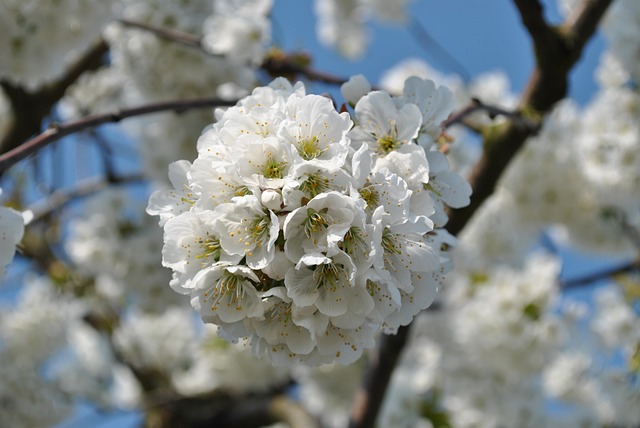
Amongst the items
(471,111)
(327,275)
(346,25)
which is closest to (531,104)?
(471,111)

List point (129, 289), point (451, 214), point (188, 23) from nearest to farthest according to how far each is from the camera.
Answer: point (451, 214), point (188, 23), point (129, 289)

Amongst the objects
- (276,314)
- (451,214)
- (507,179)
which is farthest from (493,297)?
(276,314)

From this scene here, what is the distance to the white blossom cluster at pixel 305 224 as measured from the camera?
3.55 ft

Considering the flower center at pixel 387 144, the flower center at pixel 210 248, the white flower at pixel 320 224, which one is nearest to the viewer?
the white flower at pixel 320 224

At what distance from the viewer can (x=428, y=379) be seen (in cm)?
521

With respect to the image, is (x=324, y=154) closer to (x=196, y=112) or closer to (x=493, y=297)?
(x=196, y=112)

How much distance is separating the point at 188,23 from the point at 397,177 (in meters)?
2.38

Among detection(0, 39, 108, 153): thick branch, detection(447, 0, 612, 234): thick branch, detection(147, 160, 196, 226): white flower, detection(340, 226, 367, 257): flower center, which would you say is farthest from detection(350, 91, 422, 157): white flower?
detection(0, 39, 108, 153): thick branch

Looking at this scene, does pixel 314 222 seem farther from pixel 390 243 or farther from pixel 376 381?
pixel 376 381

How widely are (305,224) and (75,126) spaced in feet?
2.10

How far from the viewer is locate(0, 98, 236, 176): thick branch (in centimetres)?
129

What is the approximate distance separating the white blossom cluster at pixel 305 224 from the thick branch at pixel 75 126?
0.94 feet

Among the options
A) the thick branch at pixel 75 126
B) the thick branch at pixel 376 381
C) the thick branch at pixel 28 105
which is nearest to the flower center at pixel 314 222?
the thick branch at pixel 75 126

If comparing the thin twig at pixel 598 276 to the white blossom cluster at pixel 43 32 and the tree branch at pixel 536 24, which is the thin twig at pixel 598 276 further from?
the white blossom cluster at pixel 43 32
